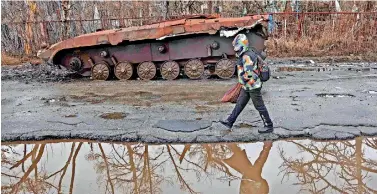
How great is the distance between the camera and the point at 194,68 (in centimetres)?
1053

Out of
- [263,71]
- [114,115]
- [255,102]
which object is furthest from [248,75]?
[114,115]

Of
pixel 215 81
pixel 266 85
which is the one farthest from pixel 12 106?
pixel 266 85

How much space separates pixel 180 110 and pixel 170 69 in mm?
3526

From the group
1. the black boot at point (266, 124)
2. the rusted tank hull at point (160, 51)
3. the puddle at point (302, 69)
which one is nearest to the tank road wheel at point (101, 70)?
the rusted tank hull at point (160, 51)

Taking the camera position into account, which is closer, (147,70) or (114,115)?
(114,115)

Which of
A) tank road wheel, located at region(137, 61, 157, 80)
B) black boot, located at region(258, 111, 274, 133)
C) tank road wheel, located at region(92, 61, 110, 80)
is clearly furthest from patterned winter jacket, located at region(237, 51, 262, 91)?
tank road wheel, located at region(92, 61, 110, 80)

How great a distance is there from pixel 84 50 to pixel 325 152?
313 inches

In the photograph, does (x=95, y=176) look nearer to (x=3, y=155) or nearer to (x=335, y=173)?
(x=3, y=155)

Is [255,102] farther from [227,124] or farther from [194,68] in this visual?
[194,68]

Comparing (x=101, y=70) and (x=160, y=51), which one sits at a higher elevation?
(x=160, y=51)

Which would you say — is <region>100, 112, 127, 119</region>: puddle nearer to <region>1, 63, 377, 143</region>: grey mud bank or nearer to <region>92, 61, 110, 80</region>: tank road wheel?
<region>1, 63, 377, 143</region>: grey mud bank

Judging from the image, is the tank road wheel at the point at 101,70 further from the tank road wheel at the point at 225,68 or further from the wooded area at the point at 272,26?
the wooded area at the point at 272,26

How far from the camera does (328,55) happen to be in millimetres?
14797

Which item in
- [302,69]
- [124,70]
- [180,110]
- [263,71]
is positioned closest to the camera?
[263,71]
